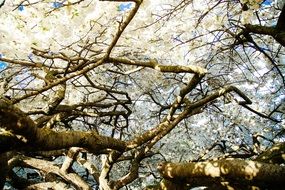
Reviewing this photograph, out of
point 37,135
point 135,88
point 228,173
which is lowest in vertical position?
point 228,173

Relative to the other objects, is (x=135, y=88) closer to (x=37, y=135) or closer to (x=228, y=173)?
(x=228, y=173)

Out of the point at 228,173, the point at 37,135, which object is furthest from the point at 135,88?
the point at 37,135

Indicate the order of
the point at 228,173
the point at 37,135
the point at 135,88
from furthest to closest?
the point at 135,88 < the point at 228,173 < the point at 37,135

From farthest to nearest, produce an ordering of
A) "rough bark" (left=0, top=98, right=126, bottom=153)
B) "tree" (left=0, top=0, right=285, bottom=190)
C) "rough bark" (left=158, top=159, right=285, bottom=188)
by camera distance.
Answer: "tree" (left=0, top=0, right=285, bottom=190) → "rough bark" (left=158, top=159, right=285, bottom=188) → "rough bark" (left=0, top=98, right=126, bottom=153)

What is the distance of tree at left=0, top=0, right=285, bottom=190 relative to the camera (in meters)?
4.03

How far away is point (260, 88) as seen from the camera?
454 inches

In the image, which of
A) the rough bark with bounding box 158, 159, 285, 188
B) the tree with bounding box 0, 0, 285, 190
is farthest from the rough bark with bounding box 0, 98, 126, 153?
the rough bark with bounding box 158, 159, 285, 188

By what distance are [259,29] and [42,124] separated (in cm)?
434

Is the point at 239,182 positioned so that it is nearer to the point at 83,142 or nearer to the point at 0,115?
the point at 83,142

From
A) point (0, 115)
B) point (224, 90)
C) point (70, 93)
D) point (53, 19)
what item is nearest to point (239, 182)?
point (224, 90)

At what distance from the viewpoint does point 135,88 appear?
1152 cm

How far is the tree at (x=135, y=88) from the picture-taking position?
403cm

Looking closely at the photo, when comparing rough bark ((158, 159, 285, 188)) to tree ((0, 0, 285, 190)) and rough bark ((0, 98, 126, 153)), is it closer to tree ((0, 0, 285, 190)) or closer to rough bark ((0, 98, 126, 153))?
tree ((0, 0, 285, 190))

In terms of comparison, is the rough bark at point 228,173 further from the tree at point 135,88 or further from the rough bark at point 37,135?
the rough bark at point 37,135
